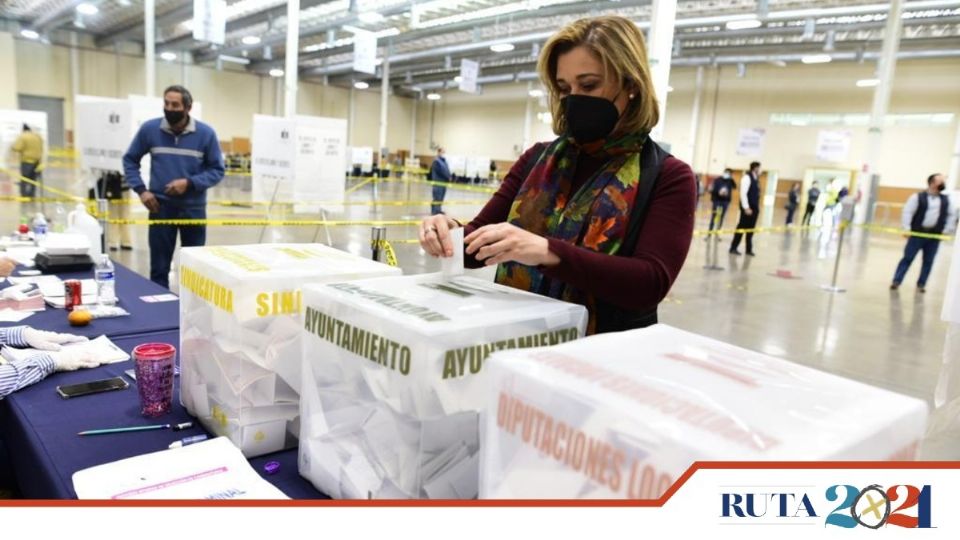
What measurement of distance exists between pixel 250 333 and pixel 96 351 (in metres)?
0.95

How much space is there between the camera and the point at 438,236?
46.1 inches

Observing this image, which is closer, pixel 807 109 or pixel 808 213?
pixel 808 213

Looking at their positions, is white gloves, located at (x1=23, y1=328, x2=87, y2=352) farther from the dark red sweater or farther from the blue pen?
the dark red sweater

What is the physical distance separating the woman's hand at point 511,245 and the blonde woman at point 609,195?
0.05m

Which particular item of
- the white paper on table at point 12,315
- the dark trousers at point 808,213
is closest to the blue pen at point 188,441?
the white paper on table at point 12,315

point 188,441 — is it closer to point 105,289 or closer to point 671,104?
point 105,289

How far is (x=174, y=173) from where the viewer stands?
4320 mm

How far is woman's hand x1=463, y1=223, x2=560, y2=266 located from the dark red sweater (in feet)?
0.07

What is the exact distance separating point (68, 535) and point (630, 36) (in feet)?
3.79

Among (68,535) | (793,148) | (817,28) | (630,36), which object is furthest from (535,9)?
(68,535)

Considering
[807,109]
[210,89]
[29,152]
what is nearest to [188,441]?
[29,152]

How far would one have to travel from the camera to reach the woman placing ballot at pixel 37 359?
1.51m

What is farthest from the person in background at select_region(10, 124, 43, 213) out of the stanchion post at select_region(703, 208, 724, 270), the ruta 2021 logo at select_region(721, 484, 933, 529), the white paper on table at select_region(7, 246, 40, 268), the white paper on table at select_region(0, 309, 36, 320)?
the ruta 2021 logo at select_region(721, 484, 933, 529)

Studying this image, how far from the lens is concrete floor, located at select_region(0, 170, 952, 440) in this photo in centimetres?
495
